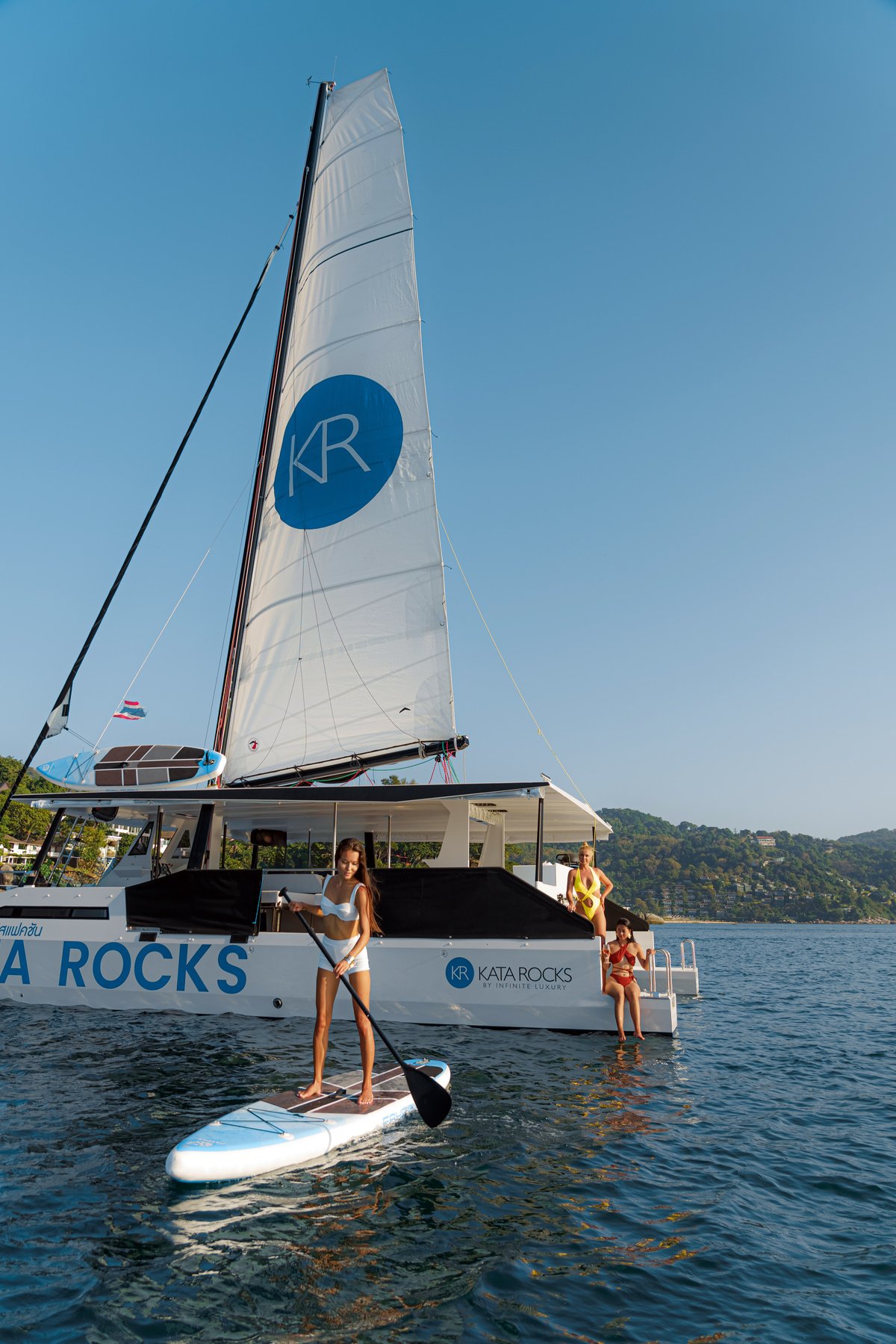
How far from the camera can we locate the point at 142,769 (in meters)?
15.4

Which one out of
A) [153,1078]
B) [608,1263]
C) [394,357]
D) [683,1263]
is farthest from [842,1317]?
[394,357]

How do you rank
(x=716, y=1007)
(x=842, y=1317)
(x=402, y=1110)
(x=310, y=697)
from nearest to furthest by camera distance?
(x=842, y=1317) < (x=402, y=1110) < (x=310, y=697) < (x=716, y=1007)

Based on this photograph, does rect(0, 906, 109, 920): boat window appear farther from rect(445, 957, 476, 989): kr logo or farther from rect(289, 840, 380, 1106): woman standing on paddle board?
rect(289, 840, 380, 1106): woman standing on paddle board

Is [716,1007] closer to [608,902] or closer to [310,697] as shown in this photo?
[608,902]

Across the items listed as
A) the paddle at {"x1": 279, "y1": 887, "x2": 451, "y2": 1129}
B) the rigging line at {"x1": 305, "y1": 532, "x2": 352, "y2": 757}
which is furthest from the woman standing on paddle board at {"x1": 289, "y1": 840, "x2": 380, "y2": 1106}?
the rigging line at {"x1": 305, "y1": 532, "x2": 352, "y2": 757}

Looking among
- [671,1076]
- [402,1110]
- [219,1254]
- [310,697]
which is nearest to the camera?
[219,1254]

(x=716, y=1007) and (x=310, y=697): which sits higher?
(x=310, y=697)

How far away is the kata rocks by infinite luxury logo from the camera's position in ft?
43.3

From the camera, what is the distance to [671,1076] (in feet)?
37.7

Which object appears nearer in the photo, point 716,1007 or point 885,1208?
point 885,1208

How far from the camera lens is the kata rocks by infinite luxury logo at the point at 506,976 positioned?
13.2 m

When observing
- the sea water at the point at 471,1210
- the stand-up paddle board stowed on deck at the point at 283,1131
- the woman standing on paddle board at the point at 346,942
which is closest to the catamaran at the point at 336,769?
the sea water at the point at 471,1210

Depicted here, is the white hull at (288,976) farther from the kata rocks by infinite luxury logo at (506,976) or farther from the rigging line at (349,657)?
the rigging line at (349,657)

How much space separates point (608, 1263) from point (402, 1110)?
3530 millimetres
